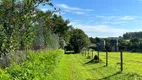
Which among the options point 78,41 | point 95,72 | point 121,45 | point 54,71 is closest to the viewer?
point 54,71

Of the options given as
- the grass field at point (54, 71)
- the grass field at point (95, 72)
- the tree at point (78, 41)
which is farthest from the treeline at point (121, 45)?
the tree at point (78, 41)

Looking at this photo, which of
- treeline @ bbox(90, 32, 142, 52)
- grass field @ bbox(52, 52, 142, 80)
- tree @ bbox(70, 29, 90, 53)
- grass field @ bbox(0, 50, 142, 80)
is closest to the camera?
grass field @ bbox(0, 50, 142, 80)

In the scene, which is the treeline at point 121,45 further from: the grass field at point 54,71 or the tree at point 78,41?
the tree at point 78,41

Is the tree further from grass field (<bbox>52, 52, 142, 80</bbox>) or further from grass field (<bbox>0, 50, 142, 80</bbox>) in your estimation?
grass field (<bbox>0, 50, 142, 80</bbox>)

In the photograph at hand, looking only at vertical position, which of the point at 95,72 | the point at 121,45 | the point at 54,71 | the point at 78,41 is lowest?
the point at 95,72

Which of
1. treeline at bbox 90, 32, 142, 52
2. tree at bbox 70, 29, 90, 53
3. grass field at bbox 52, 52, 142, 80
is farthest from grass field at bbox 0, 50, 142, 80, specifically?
tree at bbox 70, 29, 90, 53

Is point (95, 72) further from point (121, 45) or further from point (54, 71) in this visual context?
point (54, 71)

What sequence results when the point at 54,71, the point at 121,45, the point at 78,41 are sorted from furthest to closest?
the point at 78,41 < the point at 121,45 < the point at 54,71

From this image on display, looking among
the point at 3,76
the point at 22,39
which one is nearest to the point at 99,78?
the point at 22,39

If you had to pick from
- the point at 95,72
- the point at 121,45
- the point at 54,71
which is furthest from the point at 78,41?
the point at 54,71

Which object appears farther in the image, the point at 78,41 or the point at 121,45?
the point at 78,41

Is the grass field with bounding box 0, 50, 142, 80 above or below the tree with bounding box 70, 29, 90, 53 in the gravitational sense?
below

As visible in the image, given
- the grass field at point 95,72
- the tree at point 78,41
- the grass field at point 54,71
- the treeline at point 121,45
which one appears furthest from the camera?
the tree at point 78,41

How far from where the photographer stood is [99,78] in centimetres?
1524
